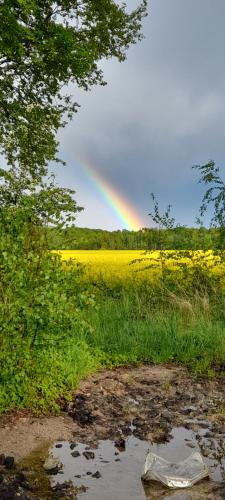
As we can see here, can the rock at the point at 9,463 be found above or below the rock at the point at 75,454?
above

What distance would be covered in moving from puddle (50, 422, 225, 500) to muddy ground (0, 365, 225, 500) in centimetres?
10

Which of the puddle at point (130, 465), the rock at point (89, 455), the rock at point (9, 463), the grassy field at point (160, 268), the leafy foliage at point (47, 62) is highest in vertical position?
the leafy foliage at point (47, 62)

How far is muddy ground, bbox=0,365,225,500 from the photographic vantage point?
6668 millimetres

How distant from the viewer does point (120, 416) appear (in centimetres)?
777

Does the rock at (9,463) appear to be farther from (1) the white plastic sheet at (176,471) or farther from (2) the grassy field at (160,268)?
(2) the grassy field at (160,268)

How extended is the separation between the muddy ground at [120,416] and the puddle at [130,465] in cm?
10

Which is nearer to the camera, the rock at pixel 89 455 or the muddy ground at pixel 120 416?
the rock at pixel 89 455

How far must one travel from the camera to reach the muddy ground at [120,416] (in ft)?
21.9

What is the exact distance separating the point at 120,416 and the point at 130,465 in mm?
1593

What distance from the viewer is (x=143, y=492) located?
18.2 feet

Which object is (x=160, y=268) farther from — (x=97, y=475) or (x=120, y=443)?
(x=97, y=475)

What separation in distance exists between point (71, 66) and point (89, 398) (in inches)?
Answer: 583

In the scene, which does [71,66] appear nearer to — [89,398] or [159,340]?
[159,340]

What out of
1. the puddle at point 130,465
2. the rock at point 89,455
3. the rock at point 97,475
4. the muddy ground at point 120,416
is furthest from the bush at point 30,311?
the rock at point 97,475
